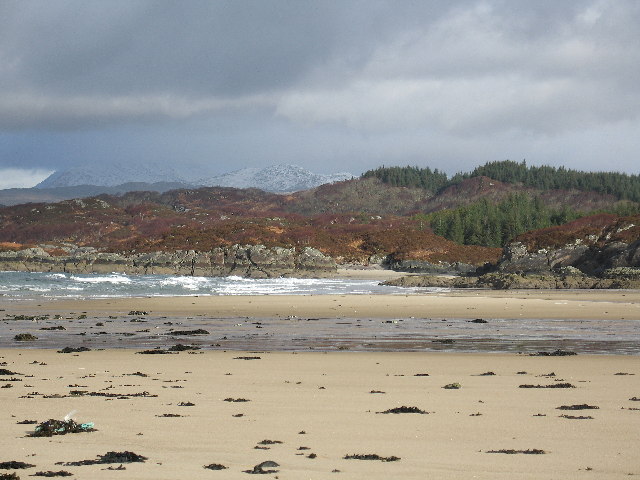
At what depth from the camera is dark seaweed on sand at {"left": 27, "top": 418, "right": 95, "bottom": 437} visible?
7.76m

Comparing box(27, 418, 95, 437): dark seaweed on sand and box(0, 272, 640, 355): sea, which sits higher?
box(27, 418, 95, 437): dark seaweed on sand

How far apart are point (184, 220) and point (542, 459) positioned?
159051mm

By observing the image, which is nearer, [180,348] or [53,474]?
[53,474]

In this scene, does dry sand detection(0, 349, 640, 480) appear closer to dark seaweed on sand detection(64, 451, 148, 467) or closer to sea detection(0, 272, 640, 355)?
dark seaweed on sand detection(64, 451, 148, 467)

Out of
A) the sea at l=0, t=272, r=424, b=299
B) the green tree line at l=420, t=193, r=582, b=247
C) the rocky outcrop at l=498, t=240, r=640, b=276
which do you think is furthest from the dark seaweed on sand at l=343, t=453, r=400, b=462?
the green tree line at l=420, t=193, r=582, b=247

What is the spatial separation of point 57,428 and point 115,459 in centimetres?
161

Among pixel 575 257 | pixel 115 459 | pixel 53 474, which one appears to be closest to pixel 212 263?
pixel 575 257

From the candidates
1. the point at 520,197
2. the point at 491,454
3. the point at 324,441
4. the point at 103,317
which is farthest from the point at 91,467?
the point at 520,197

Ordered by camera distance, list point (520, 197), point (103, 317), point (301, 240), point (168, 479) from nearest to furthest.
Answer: point (168, 479), point (103, 317), point (301, 240), point (520, 197)

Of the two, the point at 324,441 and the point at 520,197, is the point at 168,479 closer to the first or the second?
the point at 324,441

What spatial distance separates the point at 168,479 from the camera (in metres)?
6.04

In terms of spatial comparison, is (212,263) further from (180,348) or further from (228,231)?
(180,348)

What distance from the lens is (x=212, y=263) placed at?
93.1 meters

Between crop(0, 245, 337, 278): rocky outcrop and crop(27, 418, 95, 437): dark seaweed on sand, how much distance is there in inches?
3116
